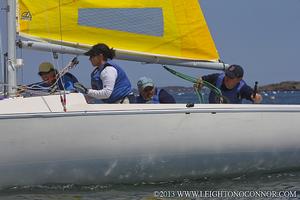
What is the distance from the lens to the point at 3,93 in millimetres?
6770

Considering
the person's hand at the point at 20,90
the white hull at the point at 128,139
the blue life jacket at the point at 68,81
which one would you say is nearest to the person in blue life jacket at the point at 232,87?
the white hull at the point at 128,139

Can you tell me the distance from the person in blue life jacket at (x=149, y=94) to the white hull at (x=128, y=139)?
36.2 inches

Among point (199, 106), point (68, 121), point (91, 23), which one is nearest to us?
point (68, 121)

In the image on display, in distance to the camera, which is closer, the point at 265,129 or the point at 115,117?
the point at 115,117

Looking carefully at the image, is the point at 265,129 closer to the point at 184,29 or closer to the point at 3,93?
the point at 184,29

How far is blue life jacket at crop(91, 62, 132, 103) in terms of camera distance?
6.87 metres

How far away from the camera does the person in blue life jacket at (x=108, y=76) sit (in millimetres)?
6762

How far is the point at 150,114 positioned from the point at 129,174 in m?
0.65

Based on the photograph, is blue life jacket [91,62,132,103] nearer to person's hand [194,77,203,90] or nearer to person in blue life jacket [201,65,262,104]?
person's hand [194,77,203,90]

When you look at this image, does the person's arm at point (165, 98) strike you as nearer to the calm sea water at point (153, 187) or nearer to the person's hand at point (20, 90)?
the calm sea water at point (153, 187)

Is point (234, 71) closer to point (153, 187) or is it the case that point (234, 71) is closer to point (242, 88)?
point (242, 88)

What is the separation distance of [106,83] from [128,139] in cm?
72

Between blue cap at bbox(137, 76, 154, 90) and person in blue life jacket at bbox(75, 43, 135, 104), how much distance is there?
1.18ft

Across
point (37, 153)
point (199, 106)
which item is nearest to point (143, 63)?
point (199, 106)
